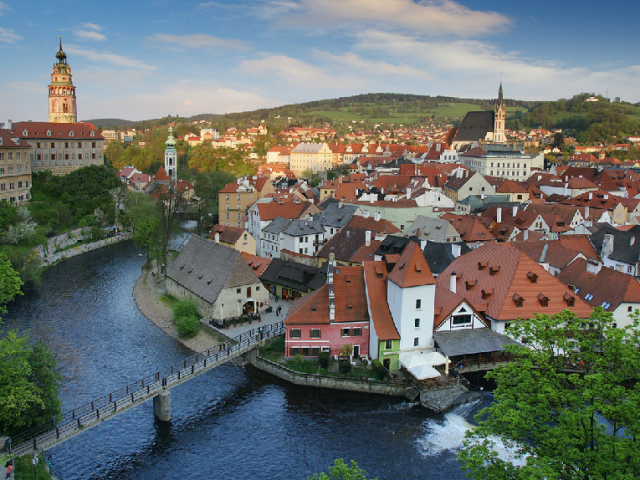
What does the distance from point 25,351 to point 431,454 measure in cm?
1884

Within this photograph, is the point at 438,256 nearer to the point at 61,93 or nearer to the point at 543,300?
the point at 543,300

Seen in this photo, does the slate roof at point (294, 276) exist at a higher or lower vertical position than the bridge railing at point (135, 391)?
higher

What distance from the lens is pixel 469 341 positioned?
3406 cm

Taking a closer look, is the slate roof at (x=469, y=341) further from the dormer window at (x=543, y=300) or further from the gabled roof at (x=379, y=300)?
the dormer window at (x=543, y=300)

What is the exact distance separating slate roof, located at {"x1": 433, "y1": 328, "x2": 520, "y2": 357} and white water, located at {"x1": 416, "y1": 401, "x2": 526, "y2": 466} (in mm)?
3335

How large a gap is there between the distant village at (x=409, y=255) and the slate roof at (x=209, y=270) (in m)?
0.12

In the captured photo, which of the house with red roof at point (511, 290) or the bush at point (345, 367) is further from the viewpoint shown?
the house with red roof at point (511, 290)

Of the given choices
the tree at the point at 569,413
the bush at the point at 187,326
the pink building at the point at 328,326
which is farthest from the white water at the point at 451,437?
the bush at the point at 187,326

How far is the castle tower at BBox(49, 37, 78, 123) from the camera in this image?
108000 mm

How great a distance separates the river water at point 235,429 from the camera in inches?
1016

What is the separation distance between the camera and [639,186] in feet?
294

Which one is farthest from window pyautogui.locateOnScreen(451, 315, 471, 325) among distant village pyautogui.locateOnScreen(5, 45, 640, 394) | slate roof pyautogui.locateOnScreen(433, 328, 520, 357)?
slate roof pyautogui.locateOnScreen(433, 328, 520, 357)

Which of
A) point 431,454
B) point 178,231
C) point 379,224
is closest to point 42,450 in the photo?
point 431,454

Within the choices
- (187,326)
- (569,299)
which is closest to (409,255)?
(569,299)
